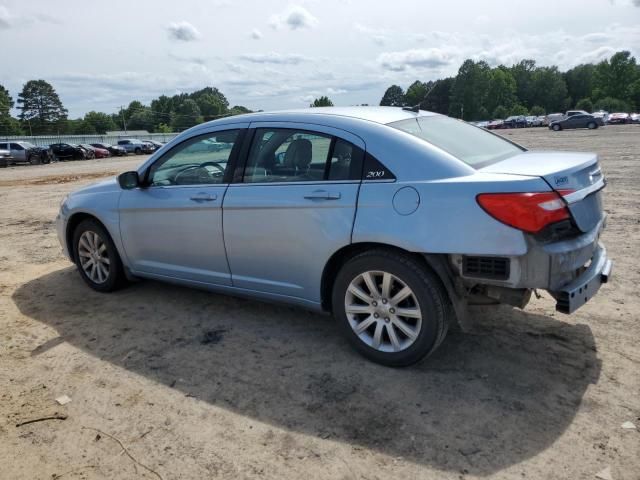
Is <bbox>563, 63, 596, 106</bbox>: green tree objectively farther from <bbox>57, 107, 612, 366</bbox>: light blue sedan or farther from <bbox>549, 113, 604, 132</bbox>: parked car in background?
<bbox>57, 107, 612, 366</bbox>: light blue sedan

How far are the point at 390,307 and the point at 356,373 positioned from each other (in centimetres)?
50

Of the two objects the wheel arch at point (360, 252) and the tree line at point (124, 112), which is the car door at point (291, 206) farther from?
the tree line at point (124, 112)

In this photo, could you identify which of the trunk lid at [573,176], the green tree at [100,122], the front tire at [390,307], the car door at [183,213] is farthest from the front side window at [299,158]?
the green tree at [100,122]

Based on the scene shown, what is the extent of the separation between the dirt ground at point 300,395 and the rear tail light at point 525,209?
1.04 metres

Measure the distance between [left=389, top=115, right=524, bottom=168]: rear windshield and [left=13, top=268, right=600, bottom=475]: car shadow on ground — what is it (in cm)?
133

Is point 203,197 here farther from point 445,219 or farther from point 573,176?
point 573,176

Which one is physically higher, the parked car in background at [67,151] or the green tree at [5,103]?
the green tree at [5,103]

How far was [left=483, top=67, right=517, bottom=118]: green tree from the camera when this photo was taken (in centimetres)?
11788

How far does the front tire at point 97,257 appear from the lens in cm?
517

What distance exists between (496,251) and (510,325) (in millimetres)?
1355

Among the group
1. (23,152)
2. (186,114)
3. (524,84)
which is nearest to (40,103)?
(186,114)

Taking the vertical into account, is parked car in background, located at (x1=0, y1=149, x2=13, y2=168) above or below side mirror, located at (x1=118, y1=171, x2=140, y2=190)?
below

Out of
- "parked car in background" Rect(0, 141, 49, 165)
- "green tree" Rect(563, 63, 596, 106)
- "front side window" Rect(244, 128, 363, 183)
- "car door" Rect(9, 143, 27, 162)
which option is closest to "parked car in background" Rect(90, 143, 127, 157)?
"parked car in background" Rect(0, 141, 49, 165)

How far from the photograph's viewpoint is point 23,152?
1325 inches
